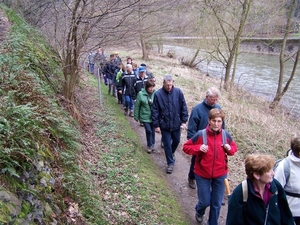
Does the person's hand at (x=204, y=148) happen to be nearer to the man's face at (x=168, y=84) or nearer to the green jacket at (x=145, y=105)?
the man's face at (x=168, y=84)

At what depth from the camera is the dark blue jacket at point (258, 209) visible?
8.38ft

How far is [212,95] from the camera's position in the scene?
15.2 feet

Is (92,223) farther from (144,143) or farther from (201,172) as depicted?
(144,143)

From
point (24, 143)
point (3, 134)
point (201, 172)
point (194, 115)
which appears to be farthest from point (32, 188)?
point (194, 115)

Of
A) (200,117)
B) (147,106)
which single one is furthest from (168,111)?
(147,106)

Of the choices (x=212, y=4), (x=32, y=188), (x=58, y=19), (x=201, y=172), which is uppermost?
(x=212, y=4)

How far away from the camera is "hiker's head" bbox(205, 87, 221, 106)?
15.1ft

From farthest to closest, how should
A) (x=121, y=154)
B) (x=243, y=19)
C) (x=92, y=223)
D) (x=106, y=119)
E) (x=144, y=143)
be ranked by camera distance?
1. (x=243, y=19)
2. (x=106, y=119)
3. (x=144, y=143)
4. (x=121, y=154)
5. (x=92, y=223)

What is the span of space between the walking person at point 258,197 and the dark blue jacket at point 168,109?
3.14 m

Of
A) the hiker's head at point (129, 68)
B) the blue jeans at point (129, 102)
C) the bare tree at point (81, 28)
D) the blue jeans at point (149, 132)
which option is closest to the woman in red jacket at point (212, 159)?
the blue jeans at point (149, 132)

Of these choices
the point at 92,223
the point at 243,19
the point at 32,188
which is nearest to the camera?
the point at 32,188

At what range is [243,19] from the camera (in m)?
13.2

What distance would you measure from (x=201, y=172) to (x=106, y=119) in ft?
15.5

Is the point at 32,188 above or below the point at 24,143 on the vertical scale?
below
